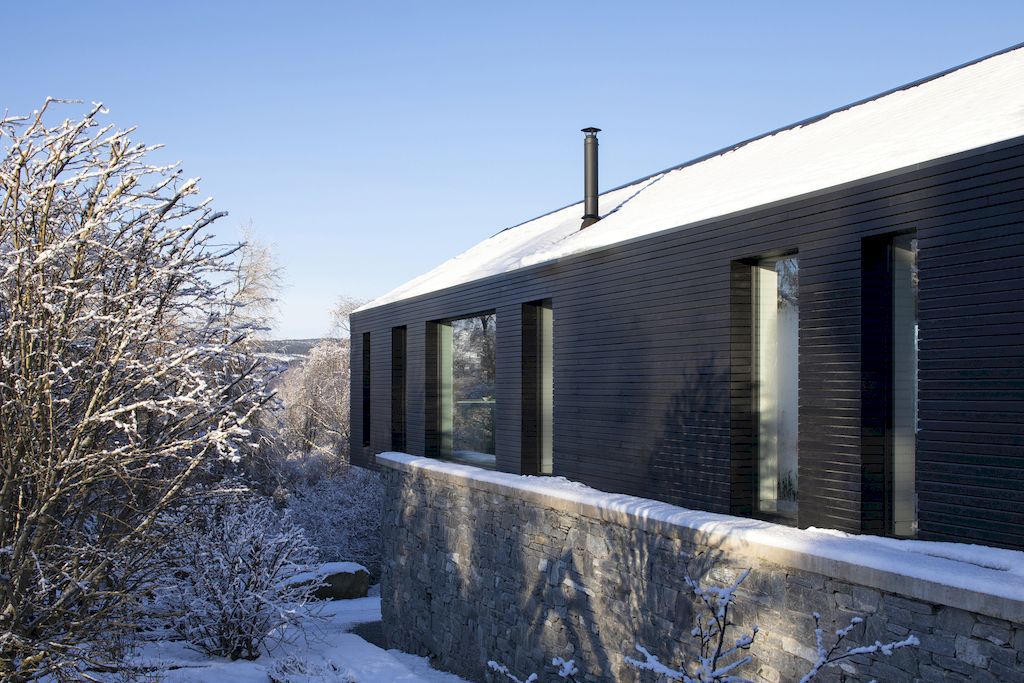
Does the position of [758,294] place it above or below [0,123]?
below

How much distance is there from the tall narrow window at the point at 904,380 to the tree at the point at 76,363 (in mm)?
4331

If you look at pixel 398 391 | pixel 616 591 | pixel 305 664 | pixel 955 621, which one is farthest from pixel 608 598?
pixel 398 391

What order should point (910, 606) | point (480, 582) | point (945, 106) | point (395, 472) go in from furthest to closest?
point (395, 472), point (480, 582), point (945, 106), point (910, 606)

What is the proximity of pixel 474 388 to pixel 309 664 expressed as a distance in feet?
13.5

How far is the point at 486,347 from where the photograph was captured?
12.5 metres

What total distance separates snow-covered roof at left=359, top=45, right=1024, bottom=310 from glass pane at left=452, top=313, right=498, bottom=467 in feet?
2.57

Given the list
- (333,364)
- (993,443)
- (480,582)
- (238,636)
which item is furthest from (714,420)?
(333,364)

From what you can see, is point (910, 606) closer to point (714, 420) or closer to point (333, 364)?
point (714, 420)

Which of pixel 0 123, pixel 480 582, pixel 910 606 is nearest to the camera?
pixel 910 606

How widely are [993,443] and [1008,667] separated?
131 centimetres

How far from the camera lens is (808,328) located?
684 cm

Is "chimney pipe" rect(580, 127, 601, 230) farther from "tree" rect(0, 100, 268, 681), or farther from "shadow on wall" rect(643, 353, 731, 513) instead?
"tree" rect(0, 100, 268, 681)

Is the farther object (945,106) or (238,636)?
(238,636)

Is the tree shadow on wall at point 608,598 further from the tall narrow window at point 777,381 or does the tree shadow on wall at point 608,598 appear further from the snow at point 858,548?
the tall narrow window at point 777,381
